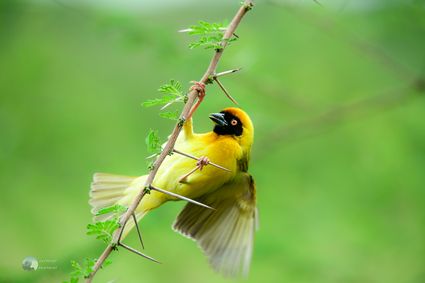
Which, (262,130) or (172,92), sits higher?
(262,130)

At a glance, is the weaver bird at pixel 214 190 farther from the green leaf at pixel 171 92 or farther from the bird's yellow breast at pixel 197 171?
the green leaf at pixel 171 92

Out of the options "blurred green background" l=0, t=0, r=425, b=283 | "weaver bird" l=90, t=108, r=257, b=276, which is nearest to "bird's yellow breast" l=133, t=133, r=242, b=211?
"weaver bird" l=90, t=108, r=257, b=276

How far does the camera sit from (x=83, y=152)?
7891mm

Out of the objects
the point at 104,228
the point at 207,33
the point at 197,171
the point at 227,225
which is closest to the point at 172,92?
the point at 207,33

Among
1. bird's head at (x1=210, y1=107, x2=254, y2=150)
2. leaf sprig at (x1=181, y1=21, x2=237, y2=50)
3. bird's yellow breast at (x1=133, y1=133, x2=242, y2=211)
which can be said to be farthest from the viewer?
bird's head at (x1=210, y1=107, x2=254, y2=150)

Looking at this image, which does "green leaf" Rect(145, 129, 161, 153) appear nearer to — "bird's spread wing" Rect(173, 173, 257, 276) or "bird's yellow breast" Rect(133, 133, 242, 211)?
"bird's yellow breast" Rect(133, 133, 242, 211)

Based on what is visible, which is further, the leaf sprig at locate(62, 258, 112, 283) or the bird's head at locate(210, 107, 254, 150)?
the bird's head at locate(210, 107, 254, 150)

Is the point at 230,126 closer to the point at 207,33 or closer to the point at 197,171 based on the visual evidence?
the point at 197,171

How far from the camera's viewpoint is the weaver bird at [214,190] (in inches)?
159

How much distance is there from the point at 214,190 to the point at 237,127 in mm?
423

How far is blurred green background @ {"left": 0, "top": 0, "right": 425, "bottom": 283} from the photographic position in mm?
5691

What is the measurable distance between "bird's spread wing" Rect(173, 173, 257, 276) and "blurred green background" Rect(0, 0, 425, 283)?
800 millimetres

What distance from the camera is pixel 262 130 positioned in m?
5.82

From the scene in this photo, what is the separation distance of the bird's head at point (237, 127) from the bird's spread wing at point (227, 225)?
8.9 inches
